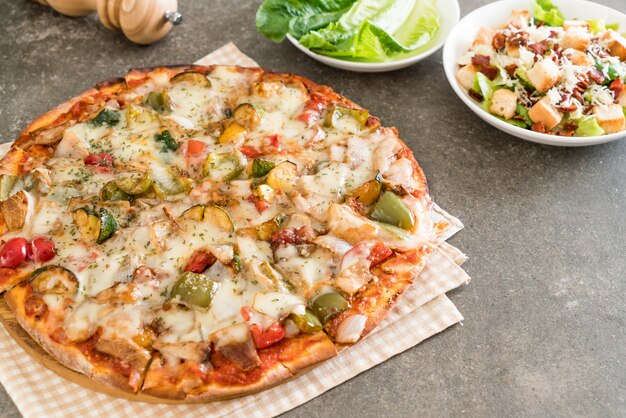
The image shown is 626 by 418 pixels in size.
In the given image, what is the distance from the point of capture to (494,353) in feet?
11.4

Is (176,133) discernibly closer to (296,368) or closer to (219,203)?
(219,203)

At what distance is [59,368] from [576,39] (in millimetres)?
3488

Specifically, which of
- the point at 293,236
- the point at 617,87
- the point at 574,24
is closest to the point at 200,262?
the point at 293,236

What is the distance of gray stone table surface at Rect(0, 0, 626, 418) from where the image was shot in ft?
10.9

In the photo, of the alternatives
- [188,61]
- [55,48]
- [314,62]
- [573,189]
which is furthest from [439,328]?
[55,48]

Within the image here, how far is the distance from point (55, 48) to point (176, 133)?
68.3 inches

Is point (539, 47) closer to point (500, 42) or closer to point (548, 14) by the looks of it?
point (500, 42)

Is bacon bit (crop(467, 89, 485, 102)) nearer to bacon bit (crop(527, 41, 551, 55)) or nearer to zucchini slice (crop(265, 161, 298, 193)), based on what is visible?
bacon bit (crop(527, 41, 551, 55))

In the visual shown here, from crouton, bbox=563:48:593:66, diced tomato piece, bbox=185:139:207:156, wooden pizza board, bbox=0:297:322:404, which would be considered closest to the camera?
wooden pizza board, bbox=0:297:322:404

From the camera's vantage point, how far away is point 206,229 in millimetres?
3482

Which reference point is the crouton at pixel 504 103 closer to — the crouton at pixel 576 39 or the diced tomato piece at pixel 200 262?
the crouton at pixel 576 39

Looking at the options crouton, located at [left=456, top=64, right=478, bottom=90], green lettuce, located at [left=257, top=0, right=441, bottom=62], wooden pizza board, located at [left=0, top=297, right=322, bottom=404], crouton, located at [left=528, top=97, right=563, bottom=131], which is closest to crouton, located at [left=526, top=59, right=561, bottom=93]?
crouton, located at [left=528, top=97, right=563, bottom=131]

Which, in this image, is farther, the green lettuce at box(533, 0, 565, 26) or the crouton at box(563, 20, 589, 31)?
the green lettuce at box(533, 0, 565, 26)

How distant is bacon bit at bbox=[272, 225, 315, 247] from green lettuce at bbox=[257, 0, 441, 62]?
1.70m
